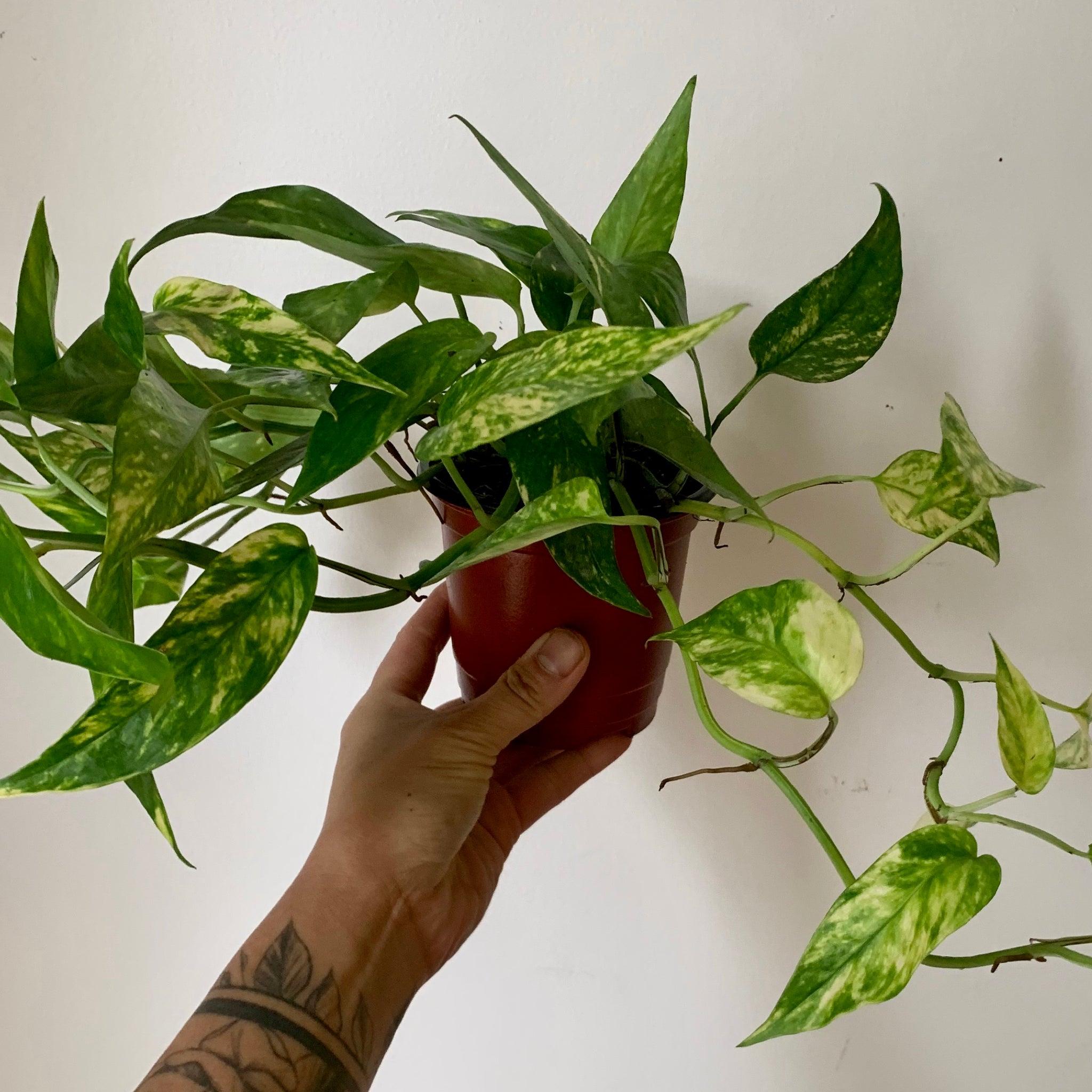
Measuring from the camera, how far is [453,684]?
0.83 m

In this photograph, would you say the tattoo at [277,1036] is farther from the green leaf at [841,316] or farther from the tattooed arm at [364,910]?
the green leaf at [841,316]

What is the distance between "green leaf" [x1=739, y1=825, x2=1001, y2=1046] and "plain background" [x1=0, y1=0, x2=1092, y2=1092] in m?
0.33

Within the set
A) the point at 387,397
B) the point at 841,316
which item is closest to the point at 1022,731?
the point at 841,316

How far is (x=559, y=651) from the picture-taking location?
56 centimetres

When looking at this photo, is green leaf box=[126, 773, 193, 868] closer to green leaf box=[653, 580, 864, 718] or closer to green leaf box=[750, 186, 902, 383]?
green leaf box=[653, 580, 864, 718]

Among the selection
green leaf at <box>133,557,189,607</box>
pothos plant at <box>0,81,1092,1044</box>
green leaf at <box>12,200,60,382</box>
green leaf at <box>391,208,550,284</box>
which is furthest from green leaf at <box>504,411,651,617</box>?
green leaf at <box>133,557,189,607</box>

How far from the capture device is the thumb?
22.0 inches

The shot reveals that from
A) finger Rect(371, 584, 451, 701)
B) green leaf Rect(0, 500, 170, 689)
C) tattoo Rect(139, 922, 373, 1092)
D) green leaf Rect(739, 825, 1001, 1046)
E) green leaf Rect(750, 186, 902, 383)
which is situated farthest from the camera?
finger Rect(371, 584, 451, 701)

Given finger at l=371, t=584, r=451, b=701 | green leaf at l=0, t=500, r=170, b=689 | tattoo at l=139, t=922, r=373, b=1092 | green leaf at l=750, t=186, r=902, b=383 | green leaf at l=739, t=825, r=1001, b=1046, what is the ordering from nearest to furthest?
green leaf at l=0, t=500, r=170, b=689 → green leaf at l=739, t=825, r=1001, b=1046 → green leaf at l=750, t=186, r=902, b=383 → tattoo at l=139, t=922, r=373, b=1092 → finger at l=371, t=584, r=451, b=701

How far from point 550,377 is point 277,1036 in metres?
0.51

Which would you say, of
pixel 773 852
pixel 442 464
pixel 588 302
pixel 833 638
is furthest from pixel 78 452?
pixel 773 852

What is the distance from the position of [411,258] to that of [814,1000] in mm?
398

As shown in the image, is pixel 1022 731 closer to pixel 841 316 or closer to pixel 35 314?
pixel 841 316

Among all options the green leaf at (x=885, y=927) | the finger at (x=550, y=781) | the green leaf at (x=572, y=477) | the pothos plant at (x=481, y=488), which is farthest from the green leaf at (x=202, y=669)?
the finger at (x=550, y=781)
